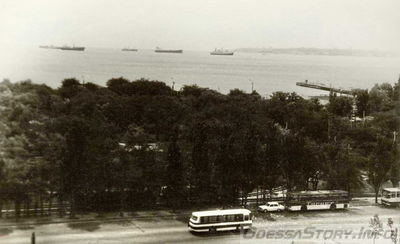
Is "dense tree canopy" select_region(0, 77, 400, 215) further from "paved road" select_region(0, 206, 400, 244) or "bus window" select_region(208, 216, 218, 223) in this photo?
"bus window" select_region(208, 216, 218, 223)

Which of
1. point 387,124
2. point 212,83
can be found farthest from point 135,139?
point 212,83

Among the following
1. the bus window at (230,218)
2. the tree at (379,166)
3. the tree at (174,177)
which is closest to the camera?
the bus window at (230,218)

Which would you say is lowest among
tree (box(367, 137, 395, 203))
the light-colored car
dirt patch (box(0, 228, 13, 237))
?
the light-colored car

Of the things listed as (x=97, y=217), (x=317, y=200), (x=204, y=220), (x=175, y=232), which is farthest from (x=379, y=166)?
(x=97, y=217)

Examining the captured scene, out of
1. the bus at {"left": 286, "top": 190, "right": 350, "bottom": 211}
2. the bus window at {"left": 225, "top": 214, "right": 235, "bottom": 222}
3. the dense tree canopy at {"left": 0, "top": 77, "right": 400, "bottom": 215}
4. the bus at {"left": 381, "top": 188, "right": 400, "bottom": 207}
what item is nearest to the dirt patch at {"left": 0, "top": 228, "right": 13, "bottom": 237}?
the dense tree canopy at {"left": 0, "top": 77, "right": 400, "bottom": 215}

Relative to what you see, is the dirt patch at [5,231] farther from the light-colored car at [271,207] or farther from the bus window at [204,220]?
Answer: the light-colored car at [271,207]

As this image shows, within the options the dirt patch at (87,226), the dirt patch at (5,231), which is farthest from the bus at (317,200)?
the dirt patch at (5,231)

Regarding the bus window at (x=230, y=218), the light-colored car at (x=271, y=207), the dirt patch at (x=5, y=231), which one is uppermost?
the bus window at (x=230, y=218)
